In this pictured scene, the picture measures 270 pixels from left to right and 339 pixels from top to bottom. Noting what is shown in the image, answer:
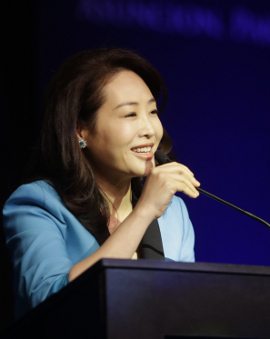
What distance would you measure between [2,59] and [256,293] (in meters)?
1.10

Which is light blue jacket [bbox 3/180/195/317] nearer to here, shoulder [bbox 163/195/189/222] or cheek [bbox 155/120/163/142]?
shoulder [bbox 163/195/189/222]

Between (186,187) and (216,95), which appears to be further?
(216,95)

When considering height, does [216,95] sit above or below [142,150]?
above

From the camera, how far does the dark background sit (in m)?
2.25

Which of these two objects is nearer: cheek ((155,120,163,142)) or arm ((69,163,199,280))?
arm ((69,163,199,280))

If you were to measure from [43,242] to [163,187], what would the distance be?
25 cm

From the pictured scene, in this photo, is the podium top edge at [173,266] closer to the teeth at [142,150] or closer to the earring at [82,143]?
the teeth at [142,150]

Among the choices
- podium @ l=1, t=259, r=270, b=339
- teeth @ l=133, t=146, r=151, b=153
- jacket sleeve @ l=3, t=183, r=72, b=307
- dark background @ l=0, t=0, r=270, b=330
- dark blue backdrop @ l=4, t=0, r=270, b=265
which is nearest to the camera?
podium @ l=1, t=259, r=270, b=339

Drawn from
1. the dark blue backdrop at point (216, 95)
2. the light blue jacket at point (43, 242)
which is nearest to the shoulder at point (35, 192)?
the light blue jacket at point (43, 242)

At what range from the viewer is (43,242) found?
177 centimetres

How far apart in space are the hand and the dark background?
56 cm

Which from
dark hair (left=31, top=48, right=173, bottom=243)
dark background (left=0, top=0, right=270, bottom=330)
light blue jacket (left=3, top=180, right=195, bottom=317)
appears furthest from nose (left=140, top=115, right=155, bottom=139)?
dark background (left=0, top=0, right=270, bottom=330)

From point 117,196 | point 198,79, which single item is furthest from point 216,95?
point 117,196

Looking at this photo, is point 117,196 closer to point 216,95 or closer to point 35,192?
point 35,192
